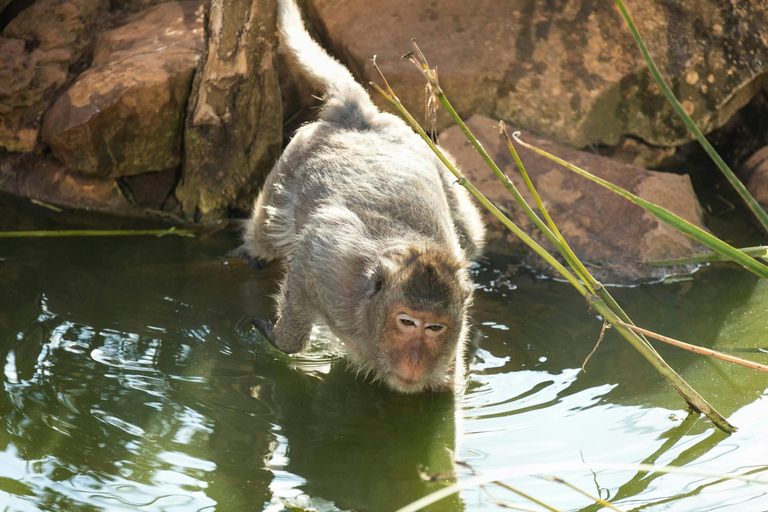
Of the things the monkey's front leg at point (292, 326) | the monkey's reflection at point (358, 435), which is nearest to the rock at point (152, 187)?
the monkey's front leg at point (292, 326)

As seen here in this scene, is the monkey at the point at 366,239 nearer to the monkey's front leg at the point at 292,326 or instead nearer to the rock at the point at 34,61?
the monkey's front leg at the point at 292,326

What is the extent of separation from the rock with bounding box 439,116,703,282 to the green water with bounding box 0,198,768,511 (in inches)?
17.3

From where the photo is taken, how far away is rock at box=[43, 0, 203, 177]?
6.27 meters

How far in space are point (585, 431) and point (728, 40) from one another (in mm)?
4972

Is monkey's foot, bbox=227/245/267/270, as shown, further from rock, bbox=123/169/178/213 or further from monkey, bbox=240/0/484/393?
rock, bbox=123/169/178/213

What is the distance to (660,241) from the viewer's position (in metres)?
6.05

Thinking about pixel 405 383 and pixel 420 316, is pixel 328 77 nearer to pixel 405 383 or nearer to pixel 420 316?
pixel 420 316

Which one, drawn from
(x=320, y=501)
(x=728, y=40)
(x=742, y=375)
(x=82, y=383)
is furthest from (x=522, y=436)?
(x=728, y=40)

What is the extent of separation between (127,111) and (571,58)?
4.24 m

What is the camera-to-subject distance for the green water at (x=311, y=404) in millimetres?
3283

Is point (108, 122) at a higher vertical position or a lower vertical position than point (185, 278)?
higher

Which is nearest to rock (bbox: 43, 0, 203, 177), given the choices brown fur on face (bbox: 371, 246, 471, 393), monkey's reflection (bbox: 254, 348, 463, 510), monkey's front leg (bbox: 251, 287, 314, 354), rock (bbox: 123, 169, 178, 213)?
rock (bbox: 123, 169, 178, 213)

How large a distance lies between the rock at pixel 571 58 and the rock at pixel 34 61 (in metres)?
2.43

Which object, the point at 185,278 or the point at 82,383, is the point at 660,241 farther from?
the point at 82,383
